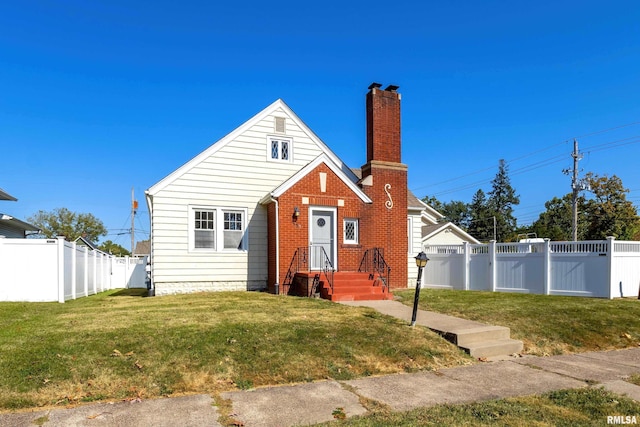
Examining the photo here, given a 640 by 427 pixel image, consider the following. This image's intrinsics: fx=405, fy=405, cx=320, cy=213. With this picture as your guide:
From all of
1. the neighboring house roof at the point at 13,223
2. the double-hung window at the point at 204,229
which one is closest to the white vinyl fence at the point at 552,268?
the double-hung window at the point at 204,229

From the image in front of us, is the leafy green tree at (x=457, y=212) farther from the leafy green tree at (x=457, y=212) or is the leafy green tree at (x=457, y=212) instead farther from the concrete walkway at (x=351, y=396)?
the concrete walkway at (x=351, y=396)

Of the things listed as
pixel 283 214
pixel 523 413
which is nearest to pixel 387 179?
pixel 283 214

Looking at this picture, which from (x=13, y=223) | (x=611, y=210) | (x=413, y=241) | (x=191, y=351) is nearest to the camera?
(x=191, y=351)

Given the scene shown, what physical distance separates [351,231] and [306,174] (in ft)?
8.48

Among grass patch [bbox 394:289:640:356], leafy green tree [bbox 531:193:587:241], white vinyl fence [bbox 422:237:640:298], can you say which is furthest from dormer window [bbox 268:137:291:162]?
leafy green tree [bbox 531:193:587:241]

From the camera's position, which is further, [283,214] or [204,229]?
[204,229]

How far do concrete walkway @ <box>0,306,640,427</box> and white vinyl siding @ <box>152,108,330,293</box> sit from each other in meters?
8.86

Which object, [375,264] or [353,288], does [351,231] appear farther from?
[353,288]

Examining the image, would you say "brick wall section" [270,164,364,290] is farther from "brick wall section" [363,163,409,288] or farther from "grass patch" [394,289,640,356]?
"grass patch" [394,289,640,356]

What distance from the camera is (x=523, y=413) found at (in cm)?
427

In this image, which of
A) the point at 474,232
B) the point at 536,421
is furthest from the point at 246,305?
the point at 474,232

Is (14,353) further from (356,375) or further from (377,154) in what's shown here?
(377,154)

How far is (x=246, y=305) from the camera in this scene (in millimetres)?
9797

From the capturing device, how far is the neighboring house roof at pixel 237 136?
1291 cm
